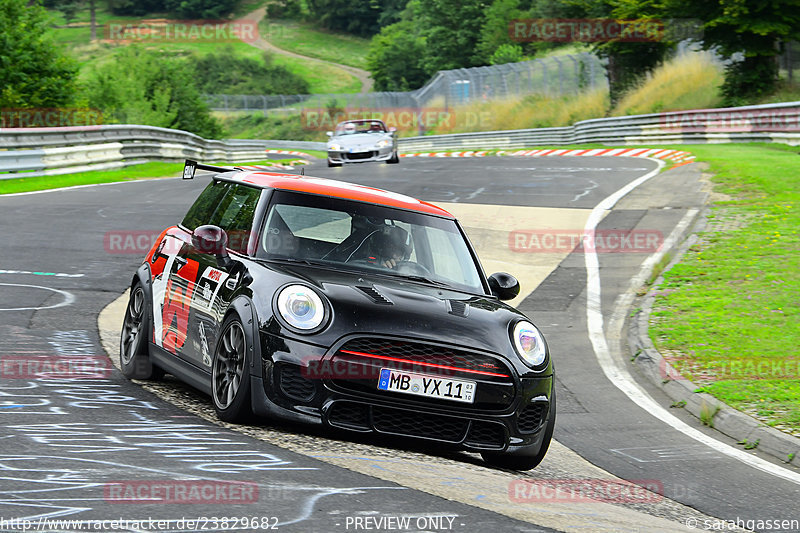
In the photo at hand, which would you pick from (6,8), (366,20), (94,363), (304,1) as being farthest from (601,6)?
(304,1)

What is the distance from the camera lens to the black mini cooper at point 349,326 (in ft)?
18.6

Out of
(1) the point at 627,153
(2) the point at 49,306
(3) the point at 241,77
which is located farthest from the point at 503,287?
(3) the point at 241,77

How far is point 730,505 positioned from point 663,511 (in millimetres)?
620

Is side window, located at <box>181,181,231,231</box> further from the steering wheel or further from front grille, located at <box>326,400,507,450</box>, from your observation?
front grille, located at <box>326,400,507,450</box>

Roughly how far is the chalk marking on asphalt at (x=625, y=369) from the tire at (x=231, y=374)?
3581mm

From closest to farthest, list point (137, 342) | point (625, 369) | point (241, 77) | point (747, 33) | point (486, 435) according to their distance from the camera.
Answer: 1. point (486, 435)
2. point (137, 342)
3. point (625, 369)
4. point (747, 33)
5. point (241, 77)

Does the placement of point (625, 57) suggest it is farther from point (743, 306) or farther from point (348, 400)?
point (348, 400)

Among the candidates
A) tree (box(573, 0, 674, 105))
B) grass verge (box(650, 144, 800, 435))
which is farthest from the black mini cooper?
tree (box(573, 0, 674, 105))

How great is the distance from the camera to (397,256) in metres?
6.91

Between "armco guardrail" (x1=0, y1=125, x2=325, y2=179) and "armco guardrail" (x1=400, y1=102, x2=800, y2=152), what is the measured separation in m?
15.5

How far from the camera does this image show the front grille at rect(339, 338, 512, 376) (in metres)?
5.68

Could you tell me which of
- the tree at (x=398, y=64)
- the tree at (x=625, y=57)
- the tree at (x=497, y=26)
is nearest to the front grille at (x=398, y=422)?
the tree at (x=625, y=57)

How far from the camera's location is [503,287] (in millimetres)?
7176

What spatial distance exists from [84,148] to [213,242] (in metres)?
19.2
